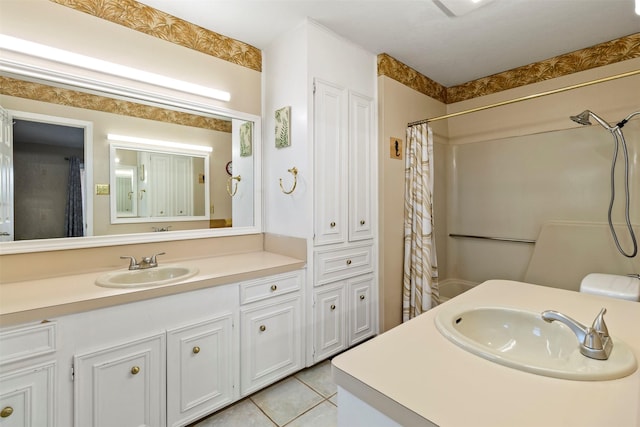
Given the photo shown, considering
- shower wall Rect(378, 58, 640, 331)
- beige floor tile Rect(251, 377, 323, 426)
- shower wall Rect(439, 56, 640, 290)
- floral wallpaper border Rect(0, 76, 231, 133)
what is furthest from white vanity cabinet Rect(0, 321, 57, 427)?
shower wall Rect(439, 56, 640, 290)

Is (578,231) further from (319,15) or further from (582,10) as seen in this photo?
(319,15)

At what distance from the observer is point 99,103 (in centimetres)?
175

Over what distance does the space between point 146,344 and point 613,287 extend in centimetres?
224

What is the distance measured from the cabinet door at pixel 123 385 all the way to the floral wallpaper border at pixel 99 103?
1358 millimetres

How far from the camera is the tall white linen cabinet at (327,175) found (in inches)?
82.1

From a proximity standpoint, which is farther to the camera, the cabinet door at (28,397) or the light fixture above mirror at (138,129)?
the light fixture above mirror at (138,129)

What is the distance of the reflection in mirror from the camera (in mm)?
1823

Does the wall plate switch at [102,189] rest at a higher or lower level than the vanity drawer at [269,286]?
higher

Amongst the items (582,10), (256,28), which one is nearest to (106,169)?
(256,28)

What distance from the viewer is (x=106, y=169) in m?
1.77

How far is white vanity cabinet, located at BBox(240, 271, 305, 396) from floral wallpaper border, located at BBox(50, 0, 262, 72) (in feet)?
5.50

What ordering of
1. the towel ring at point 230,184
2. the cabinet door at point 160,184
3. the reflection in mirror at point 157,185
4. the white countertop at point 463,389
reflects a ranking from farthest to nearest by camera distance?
the towel ring at point 230,184
the cabinet door at point 160,184
the reflection in mirror at point 157,185
the white countertop at point 463,389

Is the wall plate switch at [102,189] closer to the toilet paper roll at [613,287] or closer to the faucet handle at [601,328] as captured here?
the faucet handle at [601,328]

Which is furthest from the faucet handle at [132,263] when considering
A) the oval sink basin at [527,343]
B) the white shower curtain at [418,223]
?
the white shower curtain at [418,223]
